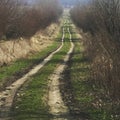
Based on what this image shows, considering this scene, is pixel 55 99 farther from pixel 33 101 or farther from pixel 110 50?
pixel 110 50

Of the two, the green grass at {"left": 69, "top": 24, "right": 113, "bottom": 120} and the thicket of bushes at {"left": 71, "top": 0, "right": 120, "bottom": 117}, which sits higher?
the thicket of bushes at {"left": 71, "top": 0, "right": 120, "bottom": 117}

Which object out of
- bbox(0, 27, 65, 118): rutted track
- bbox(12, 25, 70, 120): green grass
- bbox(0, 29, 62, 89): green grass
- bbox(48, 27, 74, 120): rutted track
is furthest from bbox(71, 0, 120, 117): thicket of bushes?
bbox(0, 29, 62, 89): green grass

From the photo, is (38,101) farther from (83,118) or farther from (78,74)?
(78,74)

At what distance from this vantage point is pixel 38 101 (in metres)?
17.0

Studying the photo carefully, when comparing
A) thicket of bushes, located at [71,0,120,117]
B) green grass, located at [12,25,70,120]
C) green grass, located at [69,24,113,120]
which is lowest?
green grass, located at [69,24,113,120]

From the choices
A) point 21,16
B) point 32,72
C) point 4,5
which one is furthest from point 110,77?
point 21,16

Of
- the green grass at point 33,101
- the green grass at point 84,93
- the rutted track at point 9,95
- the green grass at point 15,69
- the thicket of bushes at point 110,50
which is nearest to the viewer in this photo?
the green grass at point 33,101

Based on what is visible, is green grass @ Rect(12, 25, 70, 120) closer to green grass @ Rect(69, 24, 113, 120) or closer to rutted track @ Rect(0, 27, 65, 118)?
rutted track @ Rect(0, 27, 65, 118)

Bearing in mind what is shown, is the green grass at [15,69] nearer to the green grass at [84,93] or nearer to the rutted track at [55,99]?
the rutted track at [55,99]

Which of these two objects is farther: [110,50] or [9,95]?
[9,95]

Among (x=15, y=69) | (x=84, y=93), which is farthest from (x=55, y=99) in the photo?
(x=15, y=69)

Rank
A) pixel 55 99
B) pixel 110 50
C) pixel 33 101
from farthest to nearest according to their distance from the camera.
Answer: pixel 55 99 < pixel 33 101 < pixel 110 50

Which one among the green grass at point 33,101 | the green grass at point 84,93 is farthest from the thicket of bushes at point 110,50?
the green grass at point 33,101

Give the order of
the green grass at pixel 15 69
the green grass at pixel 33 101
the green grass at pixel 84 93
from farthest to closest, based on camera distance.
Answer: the green grass at pixel 15 69, the green grass at pixel 84 93, the green grass at pixel 33 101
